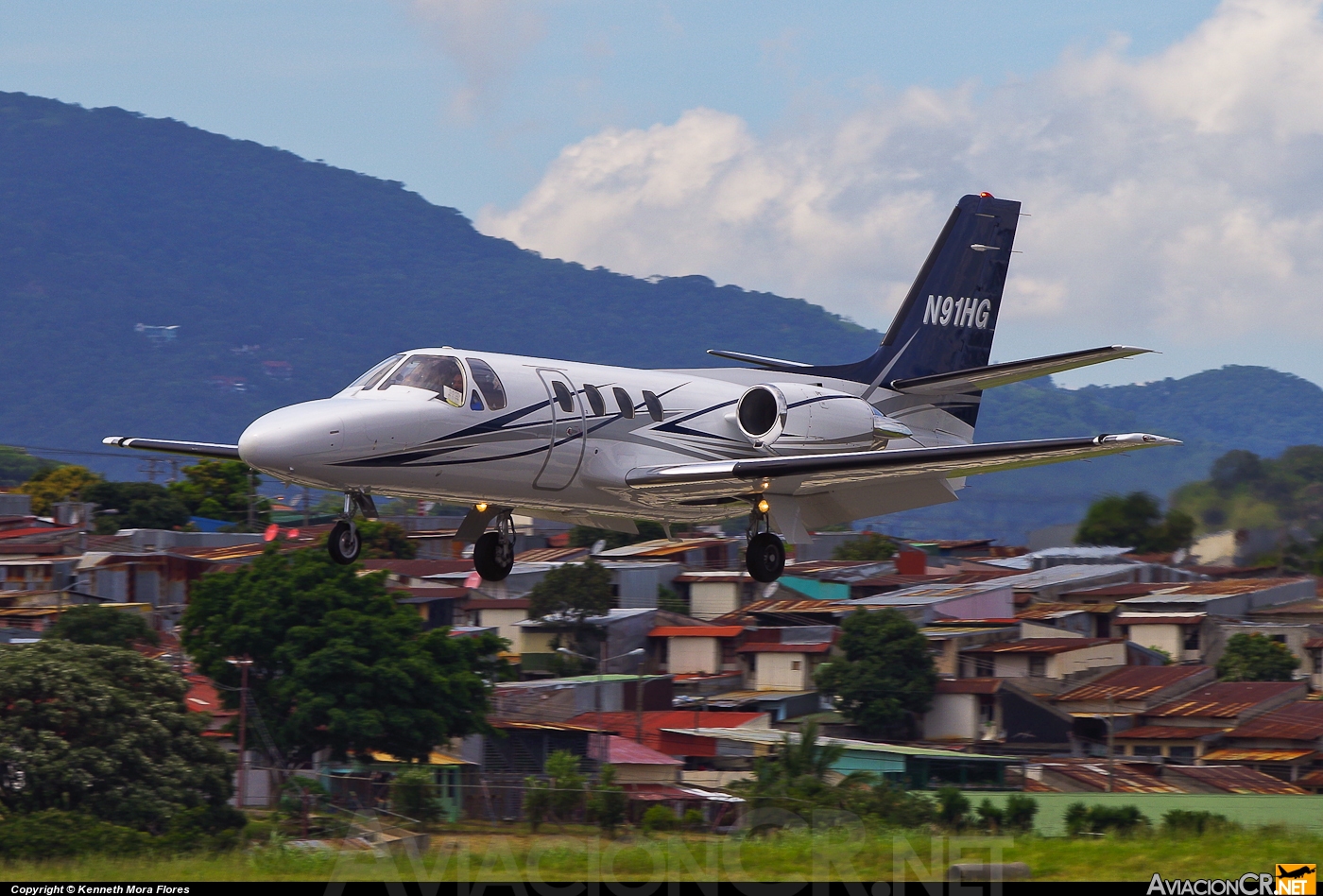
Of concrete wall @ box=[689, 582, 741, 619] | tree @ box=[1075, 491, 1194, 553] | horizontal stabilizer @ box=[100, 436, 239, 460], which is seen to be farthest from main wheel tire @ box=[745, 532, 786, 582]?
concrete wall @ box=[689, 582, 741, 619]

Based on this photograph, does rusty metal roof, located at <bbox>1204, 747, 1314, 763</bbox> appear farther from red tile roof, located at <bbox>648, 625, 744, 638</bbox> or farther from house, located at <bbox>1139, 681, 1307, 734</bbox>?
red tile roof, located at <bbox>648, 625, 744, 638</bbox>

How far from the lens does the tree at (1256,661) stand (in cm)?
5569

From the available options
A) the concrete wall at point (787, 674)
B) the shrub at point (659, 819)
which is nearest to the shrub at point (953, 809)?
the shrub at point (659, 819)

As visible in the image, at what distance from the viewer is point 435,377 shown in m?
17.8

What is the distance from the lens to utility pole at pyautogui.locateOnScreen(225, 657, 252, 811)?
3861cm

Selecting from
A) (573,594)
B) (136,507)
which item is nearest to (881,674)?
(573,594)

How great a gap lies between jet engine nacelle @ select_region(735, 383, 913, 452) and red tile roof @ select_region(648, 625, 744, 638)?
37.1 metres

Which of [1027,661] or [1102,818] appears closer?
[1102,818]

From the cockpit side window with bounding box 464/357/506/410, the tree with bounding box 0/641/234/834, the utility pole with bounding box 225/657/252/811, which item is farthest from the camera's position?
the utility pole with bounding box 225/657/252/811

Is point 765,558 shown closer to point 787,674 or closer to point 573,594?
point 787,674

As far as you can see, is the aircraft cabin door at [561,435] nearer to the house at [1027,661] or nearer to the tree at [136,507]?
the house at [1027,661]

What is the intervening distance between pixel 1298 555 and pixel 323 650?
146 feet

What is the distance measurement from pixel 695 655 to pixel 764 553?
124ft

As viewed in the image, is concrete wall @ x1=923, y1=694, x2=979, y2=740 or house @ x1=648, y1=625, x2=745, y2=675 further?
house @ x1=648, y1=625, x2=745, y2=675
